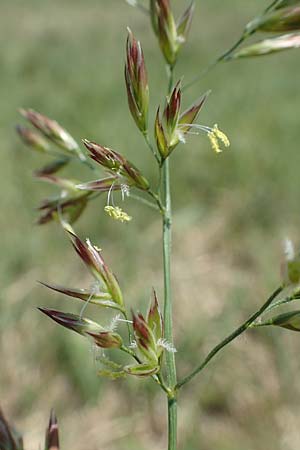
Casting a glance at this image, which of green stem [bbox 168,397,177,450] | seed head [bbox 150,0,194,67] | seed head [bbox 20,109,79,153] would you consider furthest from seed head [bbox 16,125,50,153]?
green stem [bbox 168,397,177,450]

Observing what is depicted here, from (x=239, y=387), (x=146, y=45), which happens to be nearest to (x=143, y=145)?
(x=239, y=387)

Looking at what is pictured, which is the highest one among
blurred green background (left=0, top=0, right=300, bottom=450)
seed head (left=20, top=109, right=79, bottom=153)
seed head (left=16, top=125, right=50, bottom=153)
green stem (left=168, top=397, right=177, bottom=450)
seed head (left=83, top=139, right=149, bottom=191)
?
seed head (left=83, top=139, right=149, bottom=191)

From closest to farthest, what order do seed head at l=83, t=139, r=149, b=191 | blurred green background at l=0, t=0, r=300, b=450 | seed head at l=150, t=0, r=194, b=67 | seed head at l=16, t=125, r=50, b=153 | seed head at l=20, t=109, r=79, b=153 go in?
seed head at l=83, t=139, r=149, b=191
seed head at l=150, t=0, r=194, b=67
seed head at l=20, t=109, r=79, b=153
seed head at l=16, t=125, r=50, b=153
blurred green background at l=0, t=0, r=300, b=450

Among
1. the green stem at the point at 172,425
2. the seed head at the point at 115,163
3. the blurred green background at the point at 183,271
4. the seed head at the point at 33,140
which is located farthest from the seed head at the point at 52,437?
the seed head at the point at 33,140

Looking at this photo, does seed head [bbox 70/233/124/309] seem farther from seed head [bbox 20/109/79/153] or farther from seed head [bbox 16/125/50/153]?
seed head [bbox 16/125/50/153]

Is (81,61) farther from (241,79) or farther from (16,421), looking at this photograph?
(16,421)

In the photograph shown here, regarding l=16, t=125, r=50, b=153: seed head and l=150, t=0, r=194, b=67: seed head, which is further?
l=16, t=125, r=50, b=153: seed head

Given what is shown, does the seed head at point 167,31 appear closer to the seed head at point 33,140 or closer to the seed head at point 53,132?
the seed head at point 53,132

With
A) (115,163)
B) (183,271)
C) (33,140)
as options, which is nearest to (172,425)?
(115,163)

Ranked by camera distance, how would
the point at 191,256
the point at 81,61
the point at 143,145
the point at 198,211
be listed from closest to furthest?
the point at 191,256 → the point at 198,211 → the point at 143,145 → the point at 81,61
